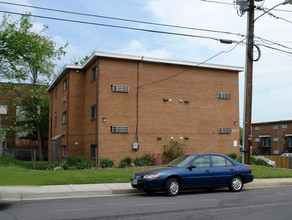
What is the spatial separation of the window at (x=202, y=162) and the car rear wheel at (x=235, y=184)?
3.78ft

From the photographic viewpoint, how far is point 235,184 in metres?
12.8

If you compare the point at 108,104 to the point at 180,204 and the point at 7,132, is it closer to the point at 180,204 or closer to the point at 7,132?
the point at 180,204

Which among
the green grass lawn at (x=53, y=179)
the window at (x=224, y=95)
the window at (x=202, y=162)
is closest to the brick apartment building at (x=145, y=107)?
the window at (x=224, y=95)

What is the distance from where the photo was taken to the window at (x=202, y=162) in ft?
40.3

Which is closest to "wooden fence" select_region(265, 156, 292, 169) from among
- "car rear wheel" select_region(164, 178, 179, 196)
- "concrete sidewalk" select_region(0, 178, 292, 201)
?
"concrete sidewalk" select_region(0, 178, 292, 201)

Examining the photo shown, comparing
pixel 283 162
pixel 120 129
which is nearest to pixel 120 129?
pixel 120 129

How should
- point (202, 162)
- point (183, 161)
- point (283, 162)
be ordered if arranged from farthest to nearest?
point (283, 162) → point (183, 161) → point (202, 162)

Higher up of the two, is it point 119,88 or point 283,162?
point 119,88

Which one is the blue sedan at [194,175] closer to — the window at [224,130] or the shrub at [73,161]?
the shrub at [73,161]

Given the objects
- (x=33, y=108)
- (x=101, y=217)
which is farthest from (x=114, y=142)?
(x=33, y=108)

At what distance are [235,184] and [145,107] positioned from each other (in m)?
11.9

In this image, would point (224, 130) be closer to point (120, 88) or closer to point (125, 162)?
point (125, 162)

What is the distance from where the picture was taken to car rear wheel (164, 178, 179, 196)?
1147 cm

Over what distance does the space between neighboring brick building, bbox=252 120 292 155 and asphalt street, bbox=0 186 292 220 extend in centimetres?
3912
